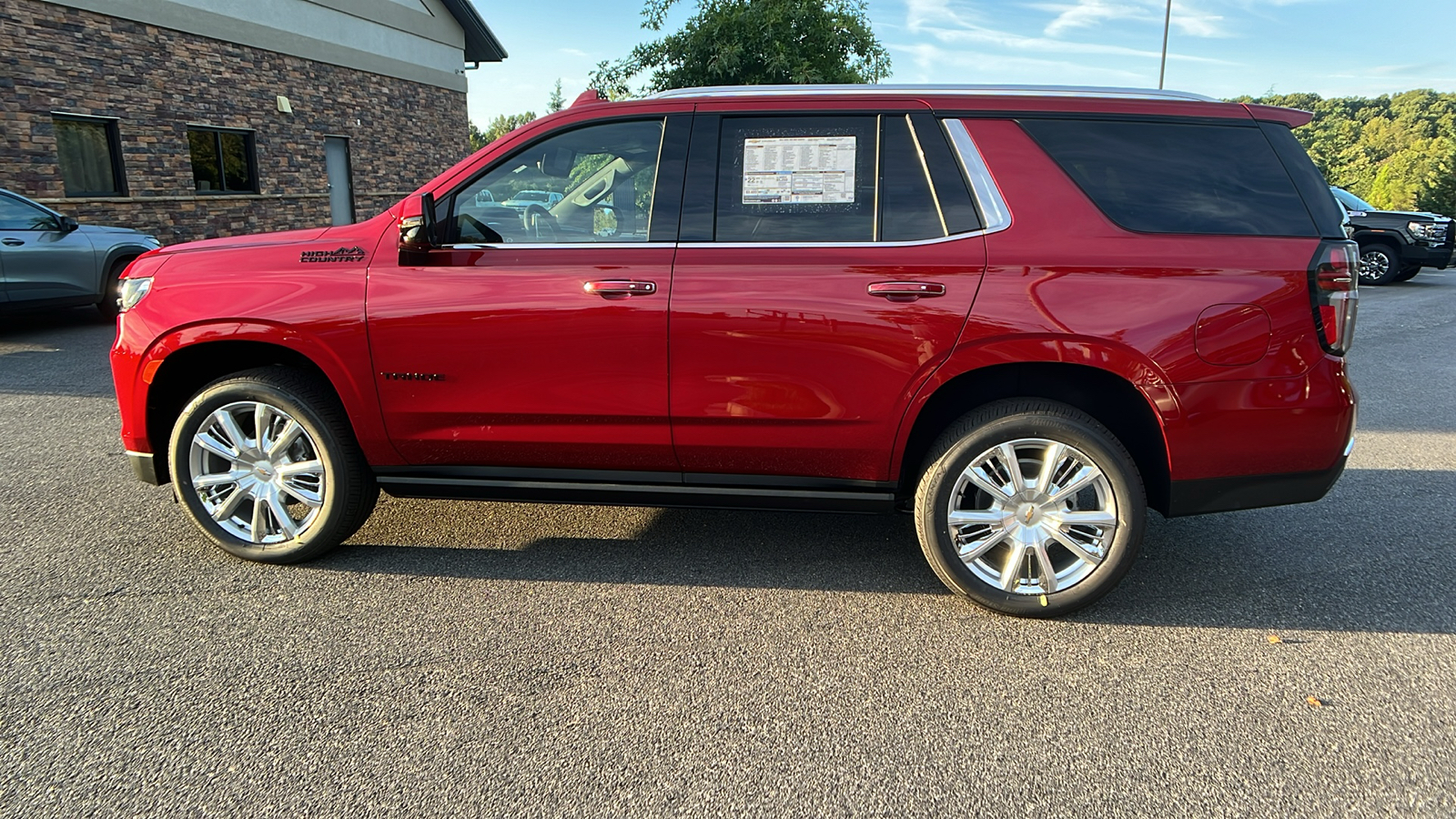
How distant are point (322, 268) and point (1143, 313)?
309 cm

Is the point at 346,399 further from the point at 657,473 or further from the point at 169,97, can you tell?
the point at 169,97

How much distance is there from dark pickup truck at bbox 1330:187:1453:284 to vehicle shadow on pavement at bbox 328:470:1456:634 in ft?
48.6

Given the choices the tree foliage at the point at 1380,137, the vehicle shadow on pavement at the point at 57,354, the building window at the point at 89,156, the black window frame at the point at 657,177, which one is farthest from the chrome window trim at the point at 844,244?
the tree foliage at the point at 1380,137

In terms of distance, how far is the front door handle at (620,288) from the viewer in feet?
11.1

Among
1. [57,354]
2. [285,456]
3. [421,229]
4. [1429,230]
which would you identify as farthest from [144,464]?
[1429,230]

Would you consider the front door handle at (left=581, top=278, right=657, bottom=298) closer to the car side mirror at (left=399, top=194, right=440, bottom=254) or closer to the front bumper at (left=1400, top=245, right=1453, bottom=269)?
the car side mirror at (left=399, top=194, right=440, bottom=254)

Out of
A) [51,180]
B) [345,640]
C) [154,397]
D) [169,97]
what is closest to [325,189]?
[169,97]

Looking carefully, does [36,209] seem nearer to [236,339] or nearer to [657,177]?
[236,339]

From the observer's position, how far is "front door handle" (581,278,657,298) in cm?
338

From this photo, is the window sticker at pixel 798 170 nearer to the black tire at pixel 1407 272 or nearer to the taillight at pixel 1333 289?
the taillight at pixel 1333 289

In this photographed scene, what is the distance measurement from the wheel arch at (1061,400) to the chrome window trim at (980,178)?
53cm

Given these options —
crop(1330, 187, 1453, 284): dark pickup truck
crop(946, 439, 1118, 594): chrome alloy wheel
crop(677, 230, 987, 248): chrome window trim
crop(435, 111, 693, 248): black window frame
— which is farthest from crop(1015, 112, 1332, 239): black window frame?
crop(1330, 187, 1453, 284): dark pickup truck

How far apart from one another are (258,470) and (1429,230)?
19422mm

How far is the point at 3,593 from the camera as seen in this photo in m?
3.52
